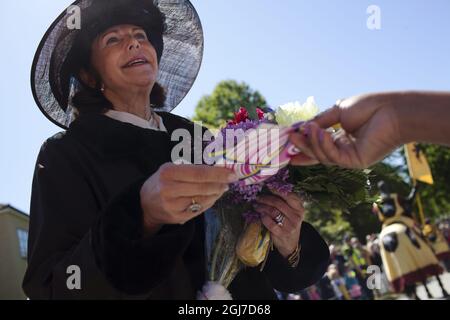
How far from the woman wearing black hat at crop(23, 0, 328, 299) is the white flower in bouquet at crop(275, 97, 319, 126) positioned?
34cm

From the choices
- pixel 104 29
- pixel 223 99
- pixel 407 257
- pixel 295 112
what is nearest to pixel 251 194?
pixel 295 112

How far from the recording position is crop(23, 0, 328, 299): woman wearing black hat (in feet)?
5.20

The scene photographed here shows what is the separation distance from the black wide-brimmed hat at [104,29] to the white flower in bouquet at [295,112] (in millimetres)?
884

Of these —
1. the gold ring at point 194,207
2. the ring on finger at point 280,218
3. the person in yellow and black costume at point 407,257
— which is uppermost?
the gold ring at point 194,207

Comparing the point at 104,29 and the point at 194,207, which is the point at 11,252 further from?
the point at 194,207

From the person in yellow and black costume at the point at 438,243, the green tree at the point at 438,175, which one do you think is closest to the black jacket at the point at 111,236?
the person in yellow and black costume at the point at 438,243

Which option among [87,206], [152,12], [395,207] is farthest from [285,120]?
[395,207]

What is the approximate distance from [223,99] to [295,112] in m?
28.3

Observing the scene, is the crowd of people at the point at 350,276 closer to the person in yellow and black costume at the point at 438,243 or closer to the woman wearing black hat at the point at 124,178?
the person in yellow and black costume at the point at 438,243

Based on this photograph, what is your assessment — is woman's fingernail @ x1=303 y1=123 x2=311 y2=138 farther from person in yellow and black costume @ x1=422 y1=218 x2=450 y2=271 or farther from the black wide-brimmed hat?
person in yellow and black costume @ x1=422 y1=218 x2=450 y2=271

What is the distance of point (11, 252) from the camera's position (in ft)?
71.5

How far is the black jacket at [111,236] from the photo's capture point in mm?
1594

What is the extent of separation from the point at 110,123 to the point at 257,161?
76 centimetres
